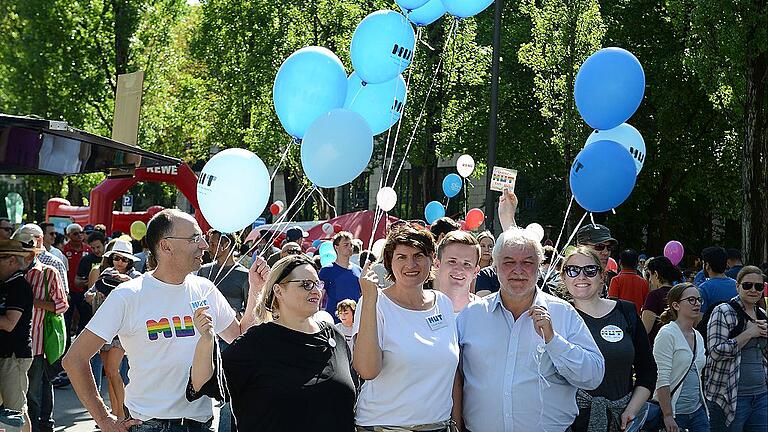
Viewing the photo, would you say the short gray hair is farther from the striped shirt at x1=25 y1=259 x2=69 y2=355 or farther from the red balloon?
the red balloon

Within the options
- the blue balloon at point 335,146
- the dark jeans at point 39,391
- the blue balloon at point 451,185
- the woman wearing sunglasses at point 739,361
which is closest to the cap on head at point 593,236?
the woman wearing sunglasses at point 739,361

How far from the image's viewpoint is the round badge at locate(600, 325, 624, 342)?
550 centimetres

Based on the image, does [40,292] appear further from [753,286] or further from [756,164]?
[756,164]

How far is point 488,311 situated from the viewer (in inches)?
190

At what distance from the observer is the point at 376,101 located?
800 centimetres

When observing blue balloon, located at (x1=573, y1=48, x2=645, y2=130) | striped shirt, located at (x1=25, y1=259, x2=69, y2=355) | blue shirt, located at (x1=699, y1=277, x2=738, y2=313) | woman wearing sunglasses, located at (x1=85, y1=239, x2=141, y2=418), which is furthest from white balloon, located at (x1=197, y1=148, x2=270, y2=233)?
blue shirt, located at (x1=699, y1=277, x2=738, y2=313)

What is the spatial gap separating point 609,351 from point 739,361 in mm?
2808

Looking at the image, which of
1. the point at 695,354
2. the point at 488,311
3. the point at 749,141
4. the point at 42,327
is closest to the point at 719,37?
the point at 749,141

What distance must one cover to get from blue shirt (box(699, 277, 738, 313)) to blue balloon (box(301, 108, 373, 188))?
412 centimetres

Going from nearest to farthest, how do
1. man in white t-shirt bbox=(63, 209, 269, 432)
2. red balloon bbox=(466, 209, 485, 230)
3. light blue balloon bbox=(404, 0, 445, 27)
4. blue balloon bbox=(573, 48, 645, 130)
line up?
man in white t-shirt bbox=(63, 209, 269, 432) < blue balloon bbox=(573, 48, 645, 130) < light blue balloon bbox=(404, 0, 445, 27) < red balloon bbox=(466, 209, 485, 230)

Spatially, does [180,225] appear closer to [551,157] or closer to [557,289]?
[557,289]

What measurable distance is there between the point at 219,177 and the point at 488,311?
229cm

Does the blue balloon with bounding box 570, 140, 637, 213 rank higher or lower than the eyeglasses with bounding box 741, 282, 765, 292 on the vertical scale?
higher

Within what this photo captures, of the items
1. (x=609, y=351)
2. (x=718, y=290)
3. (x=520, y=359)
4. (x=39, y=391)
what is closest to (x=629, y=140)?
(x=718, y=290)
